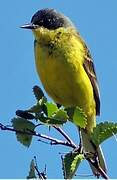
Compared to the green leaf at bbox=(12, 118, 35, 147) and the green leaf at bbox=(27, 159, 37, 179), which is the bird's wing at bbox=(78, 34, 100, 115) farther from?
the green leaf at bbox=(27, 159, 37, 179)

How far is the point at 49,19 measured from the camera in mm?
5910

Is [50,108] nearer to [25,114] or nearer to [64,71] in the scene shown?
[25,114]

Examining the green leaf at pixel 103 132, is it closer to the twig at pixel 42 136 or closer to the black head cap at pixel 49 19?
the twig at pixel 42 136

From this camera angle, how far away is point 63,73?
204 inches

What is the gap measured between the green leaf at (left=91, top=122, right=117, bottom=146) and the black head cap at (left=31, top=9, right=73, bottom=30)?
304 cm

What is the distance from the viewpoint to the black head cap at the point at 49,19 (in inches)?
230

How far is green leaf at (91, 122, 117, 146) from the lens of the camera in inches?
108

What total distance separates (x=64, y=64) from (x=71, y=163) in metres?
2.49

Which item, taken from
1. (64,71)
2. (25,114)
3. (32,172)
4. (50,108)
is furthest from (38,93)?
(64,71)

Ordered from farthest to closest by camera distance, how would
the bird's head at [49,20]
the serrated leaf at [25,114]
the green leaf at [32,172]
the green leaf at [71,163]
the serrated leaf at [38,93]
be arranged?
the bird's head at [49,20]
the serrated leaf at [38,93]
the serrated leaf at [25,114]
the green leaf at [71,163]
the green leaf at [32,172]

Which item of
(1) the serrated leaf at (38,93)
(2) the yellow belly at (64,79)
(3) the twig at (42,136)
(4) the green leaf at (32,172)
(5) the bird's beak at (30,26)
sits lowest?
(4) the green leaf at (32,172)

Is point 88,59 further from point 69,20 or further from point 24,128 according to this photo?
point 24,128

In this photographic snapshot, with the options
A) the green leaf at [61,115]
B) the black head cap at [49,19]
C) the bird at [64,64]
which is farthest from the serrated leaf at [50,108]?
the black head cap at [49,19]

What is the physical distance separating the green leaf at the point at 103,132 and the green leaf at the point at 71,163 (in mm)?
178
